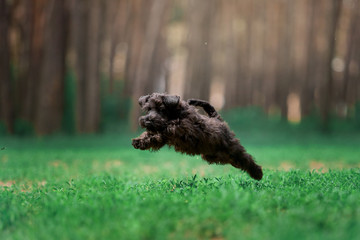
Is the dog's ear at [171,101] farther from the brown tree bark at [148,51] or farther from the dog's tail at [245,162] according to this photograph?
the brown tree bark at [148,51]

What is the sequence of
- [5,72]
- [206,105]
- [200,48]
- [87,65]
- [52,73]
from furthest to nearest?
[200,48]
[87,65]
[5,72]
[52,73]
[206,105]

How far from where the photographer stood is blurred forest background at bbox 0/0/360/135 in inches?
784

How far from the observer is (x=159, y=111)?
5527 mm

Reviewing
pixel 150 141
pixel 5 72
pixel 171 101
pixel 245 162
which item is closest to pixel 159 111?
pixel 171 101

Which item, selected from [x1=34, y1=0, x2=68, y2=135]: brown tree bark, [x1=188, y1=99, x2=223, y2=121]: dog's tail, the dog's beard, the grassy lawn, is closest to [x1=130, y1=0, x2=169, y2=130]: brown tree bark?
[x1=34, y1=0, x2=68, y2=135]: brown tree bark

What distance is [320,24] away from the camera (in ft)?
102

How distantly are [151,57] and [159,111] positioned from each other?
16155mm

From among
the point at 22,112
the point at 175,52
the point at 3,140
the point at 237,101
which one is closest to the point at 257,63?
the point at 237,101

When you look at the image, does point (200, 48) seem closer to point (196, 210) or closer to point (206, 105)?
point (206, 105)

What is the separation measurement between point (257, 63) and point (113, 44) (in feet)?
48.5

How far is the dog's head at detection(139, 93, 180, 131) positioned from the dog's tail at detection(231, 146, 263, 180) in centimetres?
100

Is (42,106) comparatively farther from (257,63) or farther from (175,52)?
(175,52)

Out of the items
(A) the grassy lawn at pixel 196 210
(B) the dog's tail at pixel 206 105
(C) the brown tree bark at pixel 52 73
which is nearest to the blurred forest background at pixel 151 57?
(C) the brown tree bark at pixel 52 73

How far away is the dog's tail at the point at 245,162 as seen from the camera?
5.54 metres
